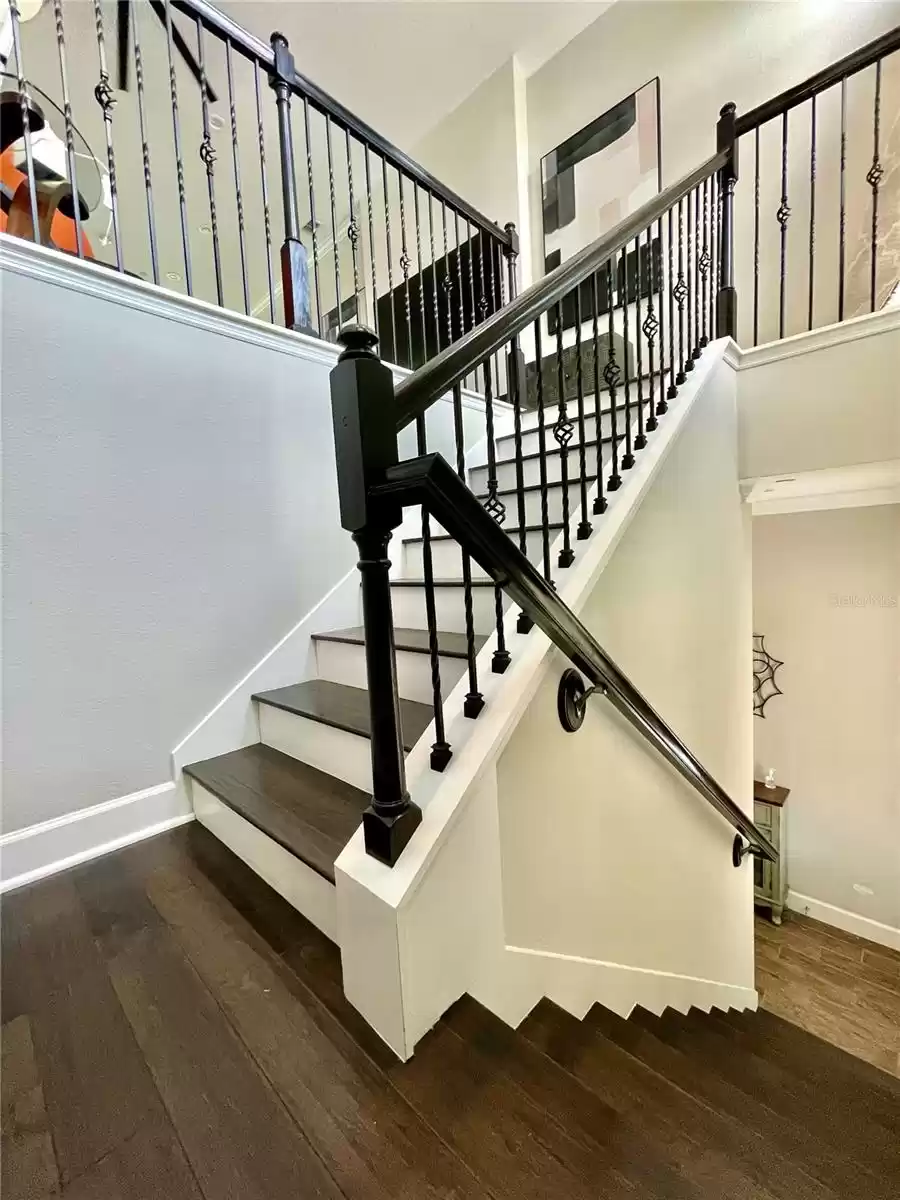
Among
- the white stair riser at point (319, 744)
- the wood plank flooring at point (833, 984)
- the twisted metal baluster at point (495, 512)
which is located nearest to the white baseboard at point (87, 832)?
the white stair riser at point (319, 744)

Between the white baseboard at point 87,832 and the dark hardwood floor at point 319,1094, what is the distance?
14 cm

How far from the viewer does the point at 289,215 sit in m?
2.01

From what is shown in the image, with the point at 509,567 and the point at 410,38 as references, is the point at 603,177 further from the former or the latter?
the point at 509,567

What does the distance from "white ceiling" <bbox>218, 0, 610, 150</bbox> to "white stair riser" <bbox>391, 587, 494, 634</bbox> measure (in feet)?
12.1

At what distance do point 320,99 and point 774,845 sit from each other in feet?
16.9

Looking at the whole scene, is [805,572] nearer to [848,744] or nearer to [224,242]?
[848,744]

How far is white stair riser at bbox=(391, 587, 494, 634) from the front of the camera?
1.66 m

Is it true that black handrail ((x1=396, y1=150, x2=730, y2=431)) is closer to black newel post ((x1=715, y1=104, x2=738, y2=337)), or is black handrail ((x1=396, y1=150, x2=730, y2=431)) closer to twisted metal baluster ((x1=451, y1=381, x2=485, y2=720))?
twisted metal baluster ((x1=451, y1=381, x2=485, y2=720))

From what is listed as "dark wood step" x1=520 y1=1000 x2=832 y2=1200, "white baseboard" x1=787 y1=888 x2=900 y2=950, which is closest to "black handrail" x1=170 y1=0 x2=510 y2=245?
"dark wood step" x1=520 y1=1000 x2=832 y2=1200

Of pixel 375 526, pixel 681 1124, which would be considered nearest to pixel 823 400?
pixel 375 526

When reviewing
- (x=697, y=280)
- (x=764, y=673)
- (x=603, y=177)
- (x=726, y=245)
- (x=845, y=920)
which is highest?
(x=603, y=177)

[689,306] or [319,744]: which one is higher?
[689,306]

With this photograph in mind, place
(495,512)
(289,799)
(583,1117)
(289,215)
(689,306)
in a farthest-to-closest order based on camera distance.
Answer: (689,306) < (289,215) < (289,799) < (495,512) < (583,1117)

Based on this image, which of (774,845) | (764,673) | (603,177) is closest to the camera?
(603,177)
